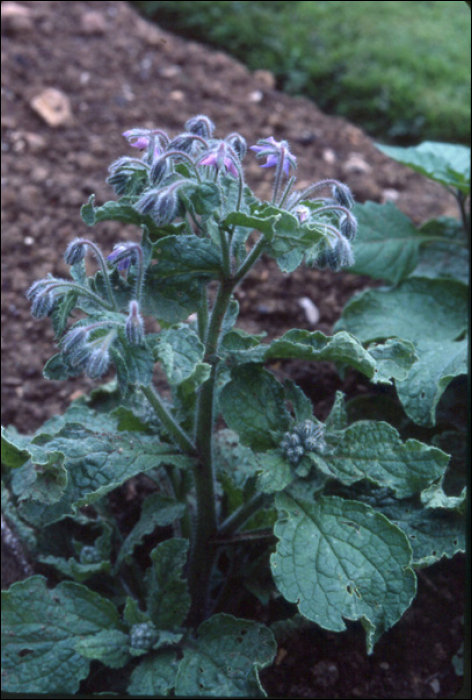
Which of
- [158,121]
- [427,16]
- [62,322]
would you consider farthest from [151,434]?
[427,16]

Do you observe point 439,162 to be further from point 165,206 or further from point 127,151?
point 165,206

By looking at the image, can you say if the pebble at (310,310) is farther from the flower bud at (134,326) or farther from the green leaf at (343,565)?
the flower bud at (134,326)

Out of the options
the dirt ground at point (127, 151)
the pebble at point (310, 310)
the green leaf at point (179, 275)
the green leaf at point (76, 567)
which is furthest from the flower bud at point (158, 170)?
the pebble at point (310, 310)

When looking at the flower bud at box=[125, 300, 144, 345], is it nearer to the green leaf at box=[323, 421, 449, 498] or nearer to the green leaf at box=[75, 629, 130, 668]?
the green leaf at box=[323, 421, 449, 498]

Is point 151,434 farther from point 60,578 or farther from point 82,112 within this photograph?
point 82,112

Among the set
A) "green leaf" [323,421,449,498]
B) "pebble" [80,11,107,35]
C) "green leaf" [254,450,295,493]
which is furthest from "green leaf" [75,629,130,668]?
"pebble" [80,11,107,35]

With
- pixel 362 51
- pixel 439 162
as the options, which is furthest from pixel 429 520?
pixel 362 51
